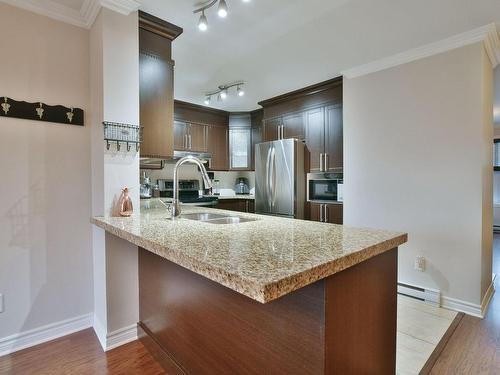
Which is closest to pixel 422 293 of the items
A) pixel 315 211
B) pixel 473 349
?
pixel 473 349

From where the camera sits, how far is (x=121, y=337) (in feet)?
6.32

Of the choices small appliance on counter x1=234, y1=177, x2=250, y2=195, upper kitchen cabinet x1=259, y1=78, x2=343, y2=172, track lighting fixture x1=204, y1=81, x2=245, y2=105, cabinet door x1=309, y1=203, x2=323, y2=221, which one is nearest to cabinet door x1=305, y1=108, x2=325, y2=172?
upper kitchen cabinet x1=259, y1=78, x2=343, y2=172

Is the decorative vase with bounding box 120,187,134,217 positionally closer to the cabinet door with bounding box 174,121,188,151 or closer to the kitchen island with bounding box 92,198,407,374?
the kitchen island with bounding box 92,198,407,374

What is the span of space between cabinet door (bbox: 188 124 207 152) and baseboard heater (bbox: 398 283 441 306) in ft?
11.3

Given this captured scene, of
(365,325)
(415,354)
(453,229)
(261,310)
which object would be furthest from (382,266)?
(453,229)

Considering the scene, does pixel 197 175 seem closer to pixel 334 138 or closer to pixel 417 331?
pixel 334 138

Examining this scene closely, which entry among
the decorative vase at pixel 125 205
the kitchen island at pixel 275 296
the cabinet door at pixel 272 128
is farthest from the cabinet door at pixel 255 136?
the kitchen island at pixel 275 296

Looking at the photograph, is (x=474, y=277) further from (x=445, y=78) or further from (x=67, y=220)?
(x=67, y=220)

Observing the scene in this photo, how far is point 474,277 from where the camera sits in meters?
2.38

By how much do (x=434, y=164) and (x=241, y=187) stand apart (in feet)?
11.3

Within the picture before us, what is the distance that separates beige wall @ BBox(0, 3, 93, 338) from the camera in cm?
185

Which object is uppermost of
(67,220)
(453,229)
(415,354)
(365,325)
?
(67,220)

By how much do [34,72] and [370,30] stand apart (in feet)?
8.60

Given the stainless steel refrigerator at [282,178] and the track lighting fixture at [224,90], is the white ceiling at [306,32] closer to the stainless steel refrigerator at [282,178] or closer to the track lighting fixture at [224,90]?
the track lighting fixture at [224,90]
